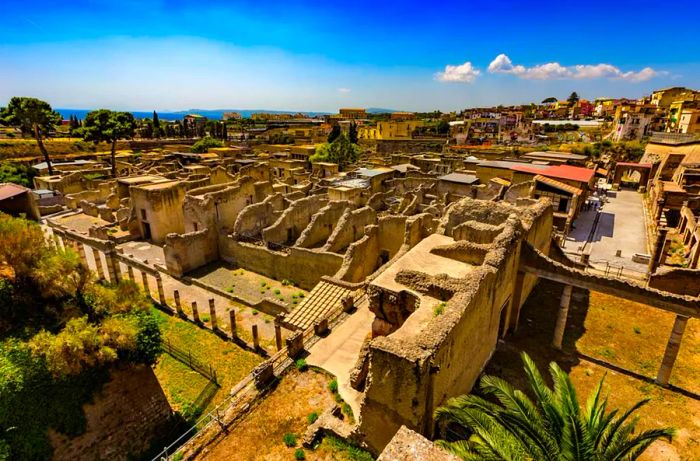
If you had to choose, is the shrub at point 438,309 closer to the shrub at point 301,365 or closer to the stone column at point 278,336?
the shrub at point 301,365

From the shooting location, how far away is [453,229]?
18328 mm

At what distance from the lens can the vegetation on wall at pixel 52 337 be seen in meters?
10.9

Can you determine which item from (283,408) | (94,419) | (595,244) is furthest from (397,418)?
(595,244)

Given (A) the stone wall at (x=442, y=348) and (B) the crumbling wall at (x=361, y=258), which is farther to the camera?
(B) the crumbling wall at (x=361, y=258)

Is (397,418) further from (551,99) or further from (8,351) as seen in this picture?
(551,99)

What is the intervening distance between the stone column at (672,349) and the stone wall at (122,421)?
19088mm

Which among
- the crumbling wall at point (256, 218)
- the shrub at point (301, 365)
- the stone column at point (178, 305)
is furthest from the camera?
the crumbling wall at point (256, 218)

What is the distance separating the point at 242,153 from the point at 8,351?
212 feet

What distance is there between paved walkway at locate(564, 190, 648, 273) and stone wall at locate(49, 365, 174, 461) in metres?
27.3

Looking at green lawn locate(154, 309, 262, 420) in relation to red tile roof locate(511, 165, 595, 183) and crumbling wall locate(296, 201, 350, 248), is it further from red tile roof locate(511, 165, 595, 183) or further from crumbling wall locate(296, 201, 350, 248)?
red tile roof locate(511, 165, 595, 183)

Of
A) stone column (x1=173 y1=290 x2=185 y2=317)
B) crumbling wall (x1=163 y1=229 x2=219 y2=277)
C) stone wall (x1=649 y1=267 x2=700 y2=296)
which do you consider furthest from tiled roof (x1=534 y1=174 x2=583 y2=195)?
stone column (x1=173 y1=290 x2=185 y2=317)

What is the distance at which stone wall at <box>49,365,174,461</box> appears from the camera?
12.0m

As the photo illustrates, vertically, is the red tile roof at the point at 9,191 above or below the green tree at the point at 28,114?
below

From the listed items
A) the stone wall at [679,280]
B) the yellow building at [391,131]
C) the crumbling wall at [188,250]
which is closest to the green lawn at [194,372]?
the crumbling wall at [188,250]
